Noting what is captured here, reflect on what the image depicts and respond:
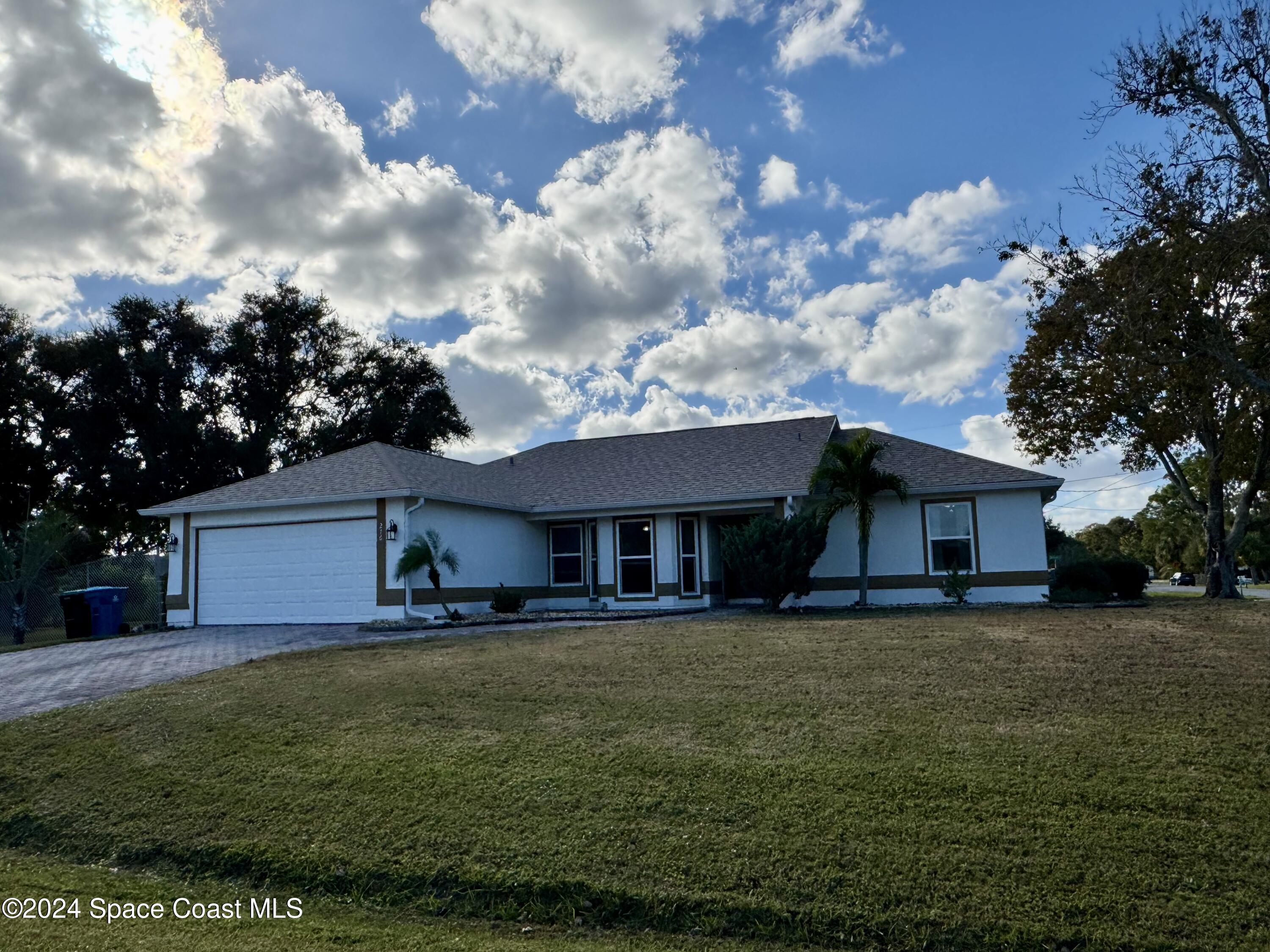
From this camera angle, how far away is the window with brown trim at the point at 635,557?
21047mm

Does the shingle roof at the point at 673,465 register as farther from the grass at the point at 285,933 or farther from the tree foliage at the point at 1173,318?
the grass at the point at 285,933

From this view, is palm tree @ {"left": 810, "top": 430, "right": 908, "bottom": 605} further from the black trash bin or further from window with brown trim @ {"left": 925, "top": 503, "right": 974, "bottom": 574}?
the black trash bin

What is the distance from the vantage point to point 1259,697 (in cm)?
741

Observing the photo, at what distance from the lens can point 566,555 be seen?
74.6ft

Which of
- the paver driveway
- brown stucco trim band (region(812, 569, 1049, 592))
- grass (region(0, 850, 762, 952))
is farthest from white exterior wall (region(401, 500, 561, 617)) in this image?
grass (region(0, 850, 762, 952))

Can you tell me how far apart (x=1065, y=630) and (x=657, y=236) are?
416 inches

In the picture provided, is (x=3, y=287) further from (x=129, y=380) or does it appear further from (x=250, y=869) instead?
(x=250, y=869)

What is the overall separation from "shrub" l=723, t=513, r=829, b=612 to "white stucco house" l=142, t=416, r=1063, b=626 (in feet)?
7.13

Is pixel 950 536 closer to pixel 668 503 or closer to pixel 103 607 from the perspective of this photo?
pixel 668 503

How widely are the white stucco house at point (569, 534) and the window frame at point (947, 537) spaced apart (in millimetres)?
36

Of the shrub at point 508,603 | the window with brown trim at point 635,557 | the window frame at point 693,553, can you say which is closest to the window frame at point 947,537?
the window frame at point 693,553

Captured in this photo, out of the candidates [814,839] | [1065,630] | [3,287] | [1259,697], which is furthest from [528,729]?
[3,287]

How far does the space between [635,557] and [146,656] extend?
1091 centimetres

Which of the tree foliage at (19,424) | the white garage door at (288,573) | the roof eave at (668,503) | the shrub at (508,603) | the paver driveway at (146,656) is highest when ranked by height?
the tree foliage at (19,424)
